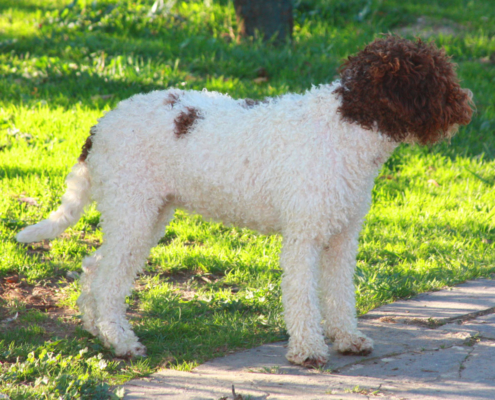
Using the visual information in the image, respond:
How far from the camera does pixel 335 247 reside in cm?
359

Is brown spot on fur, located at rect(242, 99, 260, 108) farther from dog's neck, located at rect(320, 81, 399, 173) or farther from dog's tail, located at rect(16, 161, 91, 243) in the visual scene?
dog's tail, located at rect(16, 161, 91, 243)

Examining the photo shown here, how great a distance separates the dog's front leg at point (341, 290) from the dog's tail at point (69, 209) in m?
1.55

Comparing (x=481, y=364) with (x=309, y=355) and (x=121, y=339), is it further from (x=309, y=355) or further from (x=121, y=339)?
(x=121, y=339)

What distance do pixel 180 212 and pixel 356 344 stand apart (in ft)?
8.38

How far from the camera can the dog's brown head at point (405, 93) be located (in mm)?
3139

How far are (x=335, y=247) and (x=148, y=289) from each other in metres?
1.54

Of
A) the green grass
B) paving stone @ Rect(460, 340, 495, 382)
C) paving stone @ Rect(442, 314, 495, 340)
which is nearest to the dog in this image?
the green grass

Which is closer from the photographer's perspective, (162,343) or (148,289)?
(162,343)

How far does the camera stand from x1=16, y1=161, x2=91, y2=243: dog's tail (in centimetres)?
371

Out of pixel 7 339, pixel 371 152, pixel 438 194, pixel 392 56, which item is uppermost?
pixel 392 56

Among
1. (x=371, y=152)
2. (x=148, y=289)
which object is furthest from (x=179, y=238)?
(x=371, y=152)

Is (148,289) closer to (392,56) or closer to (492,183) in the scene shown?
(392,56)

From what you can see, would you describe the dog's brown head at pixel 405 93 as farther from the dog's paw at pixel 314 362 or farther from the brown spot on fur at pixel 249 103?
the dog's paw at pixel 314 362

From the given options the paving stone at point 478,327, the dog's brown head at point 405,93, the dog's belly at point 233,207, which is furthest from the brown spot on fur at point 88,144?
the paving stone at point 478,327
